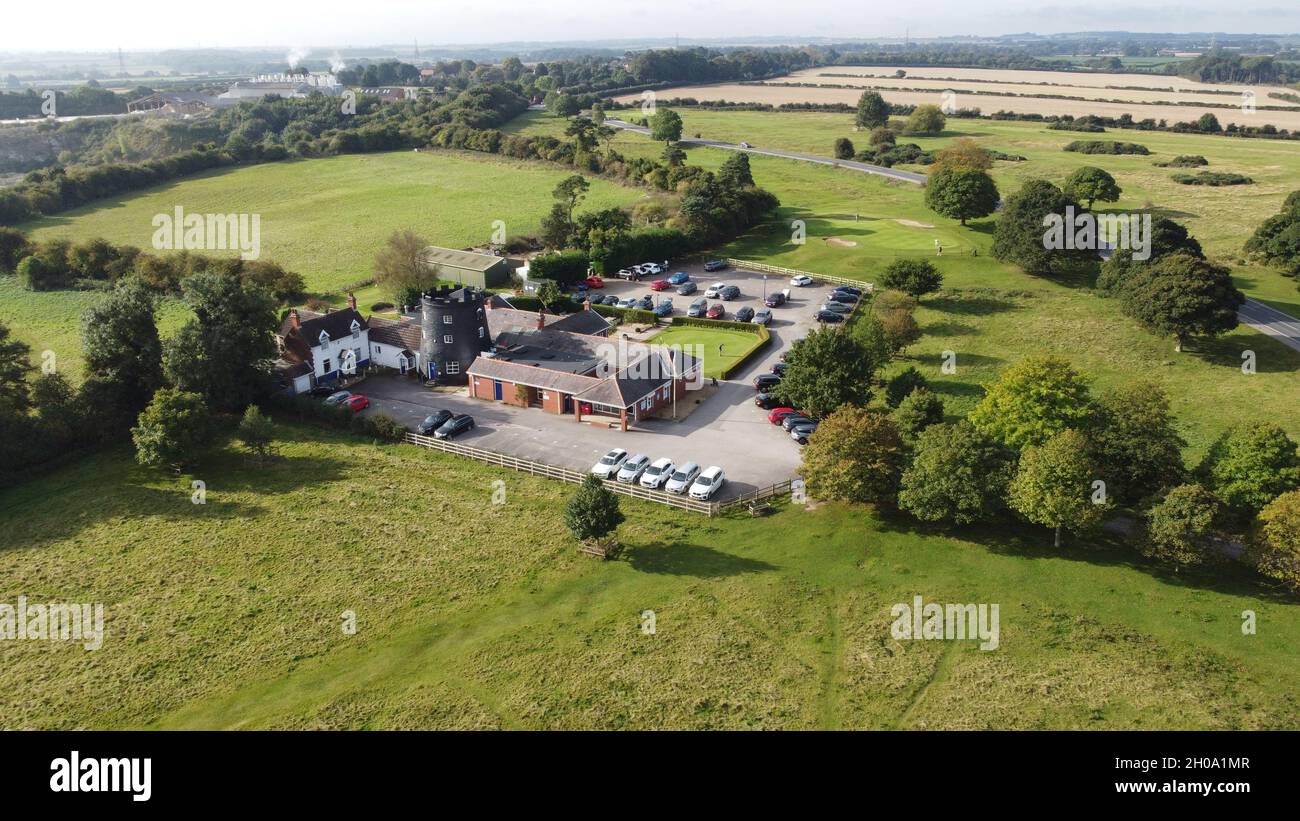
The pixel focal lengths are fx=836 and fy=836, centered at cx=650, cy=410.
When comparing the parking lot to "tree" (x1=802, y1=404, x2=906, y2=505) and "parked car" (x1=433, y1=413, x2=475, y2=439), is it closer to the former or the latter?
"parked car" (x1=433, y1=413, x2=475, y2=439)

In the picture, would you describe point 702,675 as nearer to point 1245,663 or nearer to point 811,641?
point 811,641

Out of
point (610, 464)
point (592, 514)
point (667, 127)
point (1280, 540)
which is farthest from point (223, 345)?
point (667, 127)

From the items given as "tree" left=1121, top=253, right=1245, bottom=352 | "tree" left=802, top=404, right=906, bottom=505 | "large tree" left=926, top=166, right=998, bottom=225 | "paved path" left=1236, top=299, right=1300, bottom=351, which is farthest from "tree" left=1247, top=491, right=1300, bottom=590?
"large tree" left=926, top=166, right=998, bottom=225

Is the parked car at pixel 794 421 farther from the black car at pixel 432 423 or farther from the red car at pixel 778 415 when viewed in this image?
the black car at pixel 432 423

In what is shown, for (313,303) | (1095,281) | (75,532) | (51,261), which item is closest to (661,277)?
(313,303)

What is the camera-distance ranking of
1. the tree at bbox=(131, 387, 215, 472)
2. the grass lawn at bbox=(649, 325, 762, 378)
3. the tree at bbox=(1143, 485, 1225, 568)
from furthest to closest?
the grass lawn at bbox=(649, 325, 762, 378)
the tree at bbox=(131, 387, 215, 472)
the tree at bbox=(1143, 485, 1225, 568)

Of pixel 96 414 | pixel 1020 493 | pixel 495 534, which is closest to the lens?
pixel 1020 493
